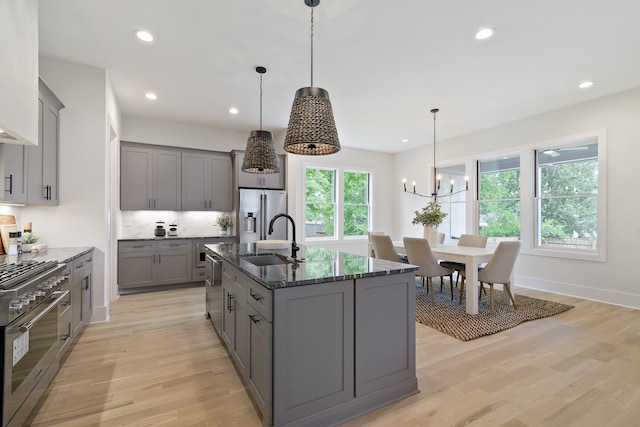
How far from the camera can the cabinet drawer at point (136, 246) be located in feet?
15.5

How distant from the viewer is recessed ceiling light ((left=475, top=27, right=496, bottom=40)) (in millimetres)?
2783

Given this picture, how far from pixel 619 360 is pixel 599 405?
919mm

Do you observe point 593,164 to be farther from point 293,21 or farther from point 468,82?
point 293,21

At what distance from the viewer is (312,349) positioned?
1760 mm

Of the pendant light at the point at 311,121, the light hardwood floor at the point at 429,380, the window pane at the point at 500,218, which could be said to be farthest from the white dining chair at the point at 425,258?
the pendant light at the point at 311,121

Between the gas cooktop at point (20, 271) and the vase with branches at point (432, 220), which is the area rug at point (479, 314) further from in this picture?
the gas cooktop at point (20, 271)

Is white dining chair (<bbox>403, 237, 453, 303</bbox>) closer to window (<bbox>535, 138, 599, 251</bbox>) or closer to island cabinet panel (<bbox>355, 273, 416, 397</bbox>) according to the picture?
island cabinet panel (<bbox>355, 273, 416, 397</bbox>)

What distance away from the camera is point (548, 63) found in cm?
339

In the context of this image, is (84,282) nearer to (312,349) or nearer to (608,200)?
(312,349)

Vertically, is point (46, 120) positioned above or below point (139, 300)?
above

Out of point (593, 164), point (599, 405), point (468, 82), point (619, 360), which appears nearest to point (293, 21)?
point (468, 82)

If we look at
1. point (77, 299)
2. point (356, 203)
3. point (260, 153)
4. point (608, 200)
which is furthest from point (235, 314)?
point (356, 203)

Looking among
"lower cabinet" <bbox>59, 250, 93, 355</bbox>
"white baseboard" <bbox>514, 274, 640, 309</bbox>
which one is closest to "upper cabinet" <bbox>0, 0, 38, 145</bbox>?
"lower cabinet" <bbox>59, 250, 93, 355</bbox>

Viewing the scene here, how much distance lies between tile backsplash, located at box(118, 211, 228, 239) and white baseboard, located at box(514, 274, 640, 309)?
218 inches
